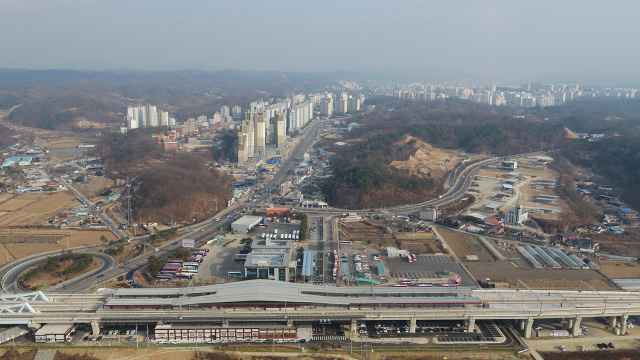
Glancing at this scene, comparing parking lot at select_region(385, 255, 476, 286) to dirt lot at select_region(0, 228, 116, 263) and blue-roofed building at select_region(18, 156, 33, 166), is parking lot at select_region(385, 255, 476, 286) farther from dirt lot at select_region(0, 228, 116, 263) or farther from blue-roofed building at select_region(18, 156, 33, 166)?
blue-roofed building at select_region(18, 156, 33, 166)

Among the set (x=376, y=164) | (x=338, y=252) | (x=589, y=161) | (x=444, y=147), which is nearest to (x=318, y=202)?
(x=376, y=164)

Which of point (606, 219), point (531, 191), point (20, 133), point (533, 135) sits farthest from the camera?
point (20, 133)

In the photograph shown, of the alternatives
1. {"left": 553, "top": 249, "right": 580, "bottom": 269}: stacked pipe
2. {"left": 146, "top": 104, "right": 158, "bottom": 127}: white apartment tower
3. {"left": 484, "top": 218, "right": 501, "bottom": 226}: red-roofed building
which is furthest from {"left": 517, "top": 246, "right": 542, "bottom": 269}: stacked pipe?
{"left": 146, "top": 104, "right": 158, "bottom": 127}: white apartment tower

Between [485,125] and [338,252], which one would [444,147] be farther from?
[338,252]

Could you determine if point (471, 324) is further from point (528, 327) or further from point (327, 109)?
point (327, 109)

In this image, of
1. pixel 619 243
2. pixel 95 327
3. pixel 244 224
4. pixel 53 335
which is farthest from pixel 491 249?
pixel 53 335

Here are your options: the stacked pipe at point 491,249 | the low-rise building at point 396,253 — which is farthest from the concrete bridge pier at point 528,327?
the low-rise building at point 396,253
